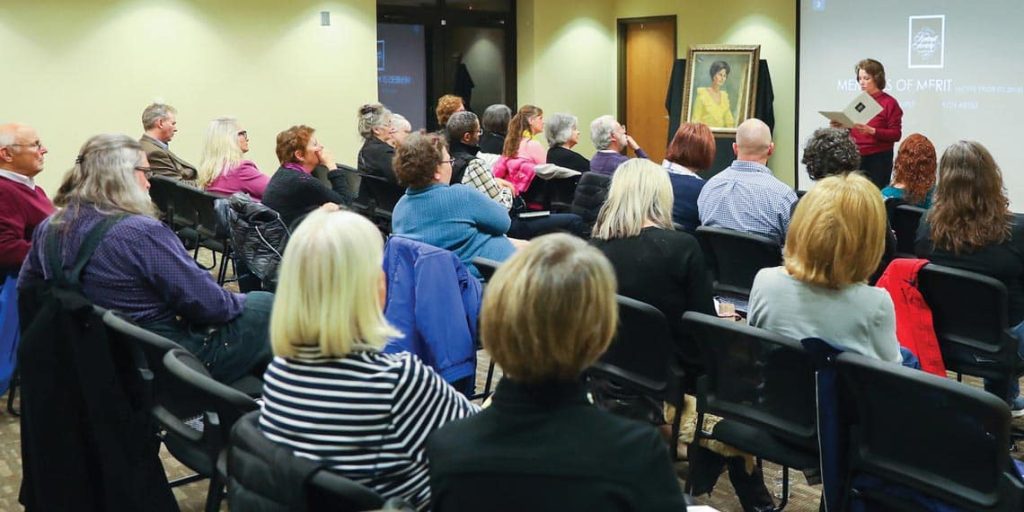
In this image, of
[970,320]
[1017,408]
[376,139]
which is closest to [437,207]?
[970,320]

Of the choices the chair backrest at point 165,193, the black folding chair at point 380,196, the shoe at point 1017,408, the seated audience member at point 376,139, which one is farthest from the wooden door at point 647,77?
the shoe at point 1017,408

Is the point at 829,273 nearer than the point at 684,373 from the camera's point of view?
Yes

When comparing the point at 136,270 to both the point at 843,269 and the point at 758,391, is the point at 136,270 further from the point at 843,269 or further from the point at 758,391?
the point at 843,269

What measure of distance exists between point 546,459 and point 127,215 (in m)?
2.17

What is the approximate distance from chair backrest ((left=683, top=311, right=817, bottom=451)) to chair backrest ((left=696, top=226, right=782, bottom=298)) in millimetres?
1381

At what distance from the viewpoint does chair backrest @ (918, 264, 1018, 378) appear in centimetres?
386

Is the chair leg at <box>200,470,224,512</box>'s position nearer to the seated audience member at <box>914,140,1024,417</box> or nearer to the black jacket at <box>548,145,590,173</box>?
the seated audience member at <box>914,140,1024,417</box>

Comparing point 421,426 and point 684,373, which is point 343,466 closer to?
point 421,426

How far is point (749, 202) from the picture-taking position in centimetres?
510

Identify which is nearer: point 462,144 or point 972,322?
point 972,322

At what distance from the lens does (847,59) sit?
11.1 metres

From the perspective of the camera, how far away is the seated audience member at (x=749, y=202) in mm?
5094

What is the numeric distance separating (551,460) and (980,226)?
3046 millimetres

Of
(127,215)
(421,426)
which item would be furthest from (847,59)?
(421,426)
